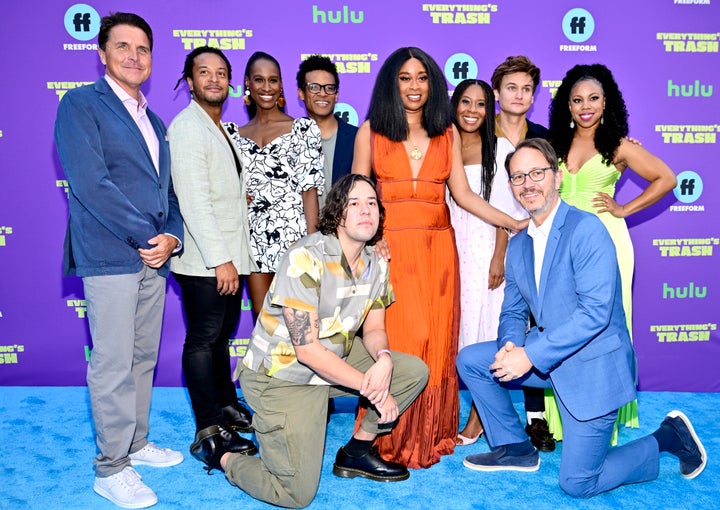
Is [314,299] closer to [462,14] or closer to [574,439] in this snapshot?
[574,439]

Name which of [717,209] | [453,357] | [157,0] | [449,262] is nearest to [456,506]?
[453,357]

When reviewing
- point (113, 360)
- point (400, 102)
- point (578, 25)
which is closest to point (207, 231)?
point (113, 360)

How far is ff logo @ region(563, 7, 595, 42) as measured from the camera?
3822 millimetres

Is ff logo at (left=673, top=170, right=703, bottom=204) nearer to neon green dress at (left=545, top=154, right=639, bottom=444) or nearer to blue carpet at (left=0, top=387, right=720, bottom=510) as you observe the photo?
neon green dress at (left=545, top=154, right=639, bottom=444)

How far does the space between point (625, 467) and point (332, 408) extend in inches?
64.4

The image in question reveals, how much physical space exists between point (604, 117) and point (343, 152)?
1375 millimetres

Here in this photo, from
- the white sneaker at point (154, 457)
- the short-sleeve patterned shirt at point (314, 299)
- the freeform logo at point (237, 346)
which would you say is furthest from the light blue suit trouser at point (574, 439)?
the freeform logo at point (237, 346)

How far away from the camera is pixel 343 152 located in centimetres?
328

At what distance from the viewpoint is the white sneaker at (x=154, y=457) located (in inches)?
111

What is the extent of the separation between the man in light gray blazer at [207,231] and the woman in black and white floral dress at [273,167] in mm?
86

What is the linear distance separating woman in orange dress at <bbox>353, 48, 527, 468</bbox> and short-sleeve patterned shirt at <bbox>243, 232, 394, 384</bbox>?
29 cm

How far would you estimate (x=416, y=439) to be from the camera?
9.11 feet

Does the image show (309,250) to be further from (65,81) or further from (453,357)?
(65,81)

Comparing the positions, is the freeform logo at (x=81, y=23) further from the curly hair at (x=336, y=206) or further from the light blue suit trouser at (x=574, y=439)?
the light blue suit trouser at (x=574, y=439)
